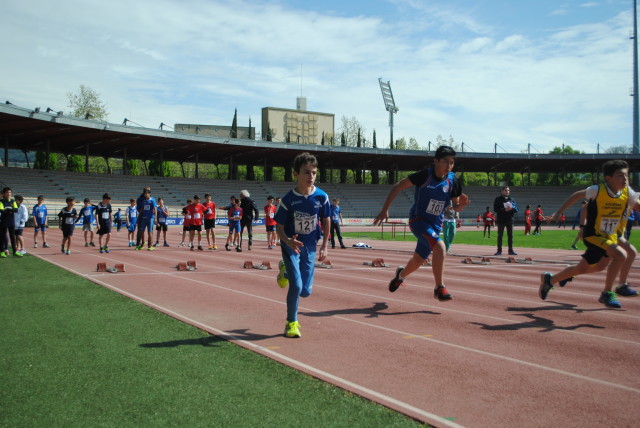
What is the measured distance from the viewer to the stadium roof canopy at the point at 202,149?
40.6 meters

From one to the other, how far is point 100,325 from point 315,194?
3.08 meters

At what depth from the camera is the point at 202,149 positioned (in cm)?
5391

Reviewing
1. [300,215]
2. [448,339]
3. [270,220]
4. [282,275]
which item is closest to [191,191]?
[270,220]

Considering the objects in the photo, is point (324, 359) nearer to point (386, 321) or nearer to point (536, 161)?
point (386, 321)

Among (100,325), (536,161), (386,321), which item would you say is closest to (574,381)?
(386,321)

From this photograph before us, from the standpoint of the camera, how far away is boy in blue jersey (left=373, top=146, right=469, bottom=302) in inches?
283

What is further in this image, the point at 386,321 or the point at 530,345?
the point at 386,321

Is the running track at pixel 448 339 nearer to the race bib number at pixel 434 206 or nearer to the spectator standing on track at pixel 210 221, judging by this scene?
the race bib number at pixel 434 206

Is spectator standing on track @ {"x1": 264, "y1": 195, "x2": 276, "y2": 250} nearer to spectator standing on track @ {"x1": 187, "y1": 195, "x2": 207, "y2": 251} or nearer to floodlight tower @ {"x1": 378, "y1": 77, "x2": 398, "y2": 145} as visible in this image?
spectator standing on track @ {"x1": 187, "y1": 195, "x2": 207, "y2": 251}

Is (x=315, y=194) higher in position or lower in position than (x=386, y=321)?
higher

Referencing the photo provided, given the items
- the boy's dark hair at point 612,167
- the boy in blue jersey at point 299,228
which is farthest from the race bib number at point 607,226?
the boy in blue jersey at point 299,228

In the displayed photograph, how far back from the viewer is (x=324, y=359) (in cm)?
505

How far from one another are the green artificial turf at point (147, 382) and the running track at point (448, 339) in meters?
0.32

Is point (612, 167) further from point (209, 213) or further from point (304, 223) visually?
point (209, 213)
